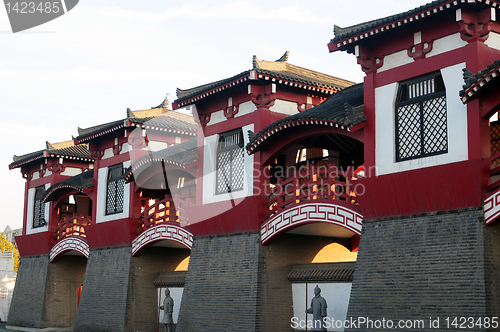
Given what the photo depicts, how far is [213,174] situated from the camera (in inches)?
851

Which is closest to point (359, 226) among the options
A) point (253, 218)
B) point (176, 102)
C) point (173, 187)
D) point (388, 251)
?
point (388, 251)

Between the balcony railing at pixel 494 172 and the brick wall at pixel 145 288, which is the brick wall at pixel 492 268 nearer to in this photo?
the balcony railing at pixel 494 172

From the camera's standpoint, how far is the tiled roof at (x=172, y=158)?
72.4 feet

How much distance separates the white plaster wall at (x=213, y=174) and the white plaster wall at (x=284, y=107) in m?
1.04

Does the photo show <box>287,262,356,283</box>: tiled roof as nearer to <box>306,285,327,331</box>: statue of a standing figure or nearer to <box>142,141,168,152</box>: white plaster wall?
<box>306,285,327,331</box>: statue of a standing figure

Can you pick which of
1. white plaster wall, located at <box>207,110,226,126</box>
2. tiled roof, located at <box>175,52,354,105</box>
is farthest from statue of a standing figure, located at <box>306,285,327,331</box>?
white plaster wall, located at <box>207,110,226,126</box>

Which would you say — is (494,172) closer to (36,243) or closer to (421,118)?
(421,118)

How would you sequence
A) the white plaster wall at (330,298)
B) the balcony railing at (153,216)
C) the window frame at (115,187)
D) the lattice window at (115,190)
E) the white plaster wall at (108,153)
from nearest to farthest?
the white plaster wall at (330,298) → the balcony railing at (153,216) → the window frame at (115,187) → the lattice window at (115,190) → the white plaster wall at (108,153)

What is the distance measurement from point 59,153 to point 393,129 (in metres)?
21.6

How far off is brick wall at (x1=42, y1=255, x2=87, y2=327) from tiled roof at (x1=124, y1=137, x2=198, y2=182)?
32.0 feet

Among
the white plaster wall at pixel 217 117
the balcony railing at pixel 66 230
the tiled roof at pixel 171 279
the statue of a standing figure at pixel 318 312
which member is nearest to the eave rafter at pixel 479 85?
the statue of a standing figure at pixel 318 312

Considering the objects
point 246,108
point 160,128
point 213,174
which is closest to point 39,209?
point 160,128

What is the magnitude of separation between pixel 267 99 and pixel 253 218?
3.99 metres

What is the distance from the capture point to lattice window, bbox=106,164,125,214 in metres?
26.3
